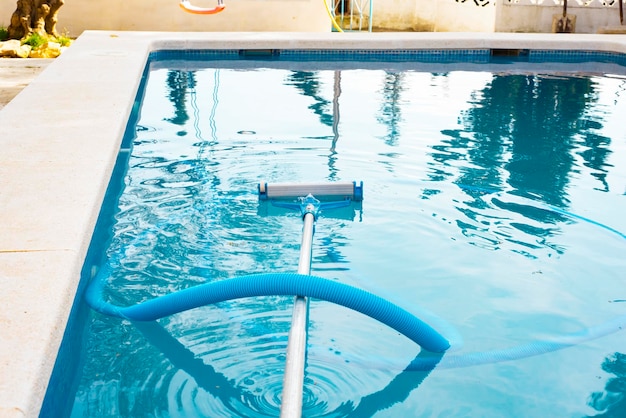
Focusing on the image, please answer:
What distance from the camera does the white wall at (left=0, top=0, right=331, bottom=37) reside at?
492 inches

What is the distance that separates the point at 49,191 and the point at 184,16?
958 cm

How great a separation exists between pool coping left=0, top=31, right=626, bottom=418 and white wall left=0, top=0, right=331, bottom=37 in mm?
3818

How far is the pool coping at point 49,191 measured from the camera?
2.27m

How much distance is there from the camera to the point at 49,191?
3662 mm

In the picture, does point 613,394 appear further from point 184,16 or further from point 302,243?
point 184,16

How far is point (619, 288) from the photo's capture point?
3713 mm

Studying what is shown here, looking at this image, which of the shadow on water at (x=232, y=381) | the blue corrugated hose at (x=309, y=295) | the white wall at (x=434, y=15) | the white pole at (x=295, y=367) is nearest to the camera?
the white pole at (x=295, y=367)

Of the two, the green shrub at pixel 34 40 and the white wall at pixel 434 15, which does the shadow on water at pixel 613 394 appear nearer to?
the green shrub at pixel 34 40

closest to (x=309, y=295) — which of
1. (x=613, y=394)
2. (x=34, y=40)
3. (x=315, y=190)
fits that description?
(x=613, y=394)

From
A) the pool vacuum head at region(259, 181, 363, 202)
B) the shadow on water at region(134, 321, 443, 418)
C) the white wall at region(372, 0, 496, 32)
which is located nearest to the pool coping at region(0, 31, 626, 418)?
the shadow on water at region(134, 321, 443, 418)

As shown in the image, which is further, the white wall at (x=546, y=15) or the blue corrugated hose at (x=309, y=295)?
the white wall at (x=546, y=15)

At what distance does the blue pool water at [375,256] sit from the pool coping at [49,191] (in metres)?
0.28

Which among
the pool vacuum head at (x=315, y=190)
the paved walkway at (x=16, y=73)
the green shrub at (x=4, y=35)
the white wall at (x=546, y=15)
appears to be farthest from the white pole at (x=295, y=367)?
the white wall at (x=546, y=15)

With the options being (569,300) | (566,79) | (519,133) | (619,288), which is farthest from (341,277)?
(566,79)
